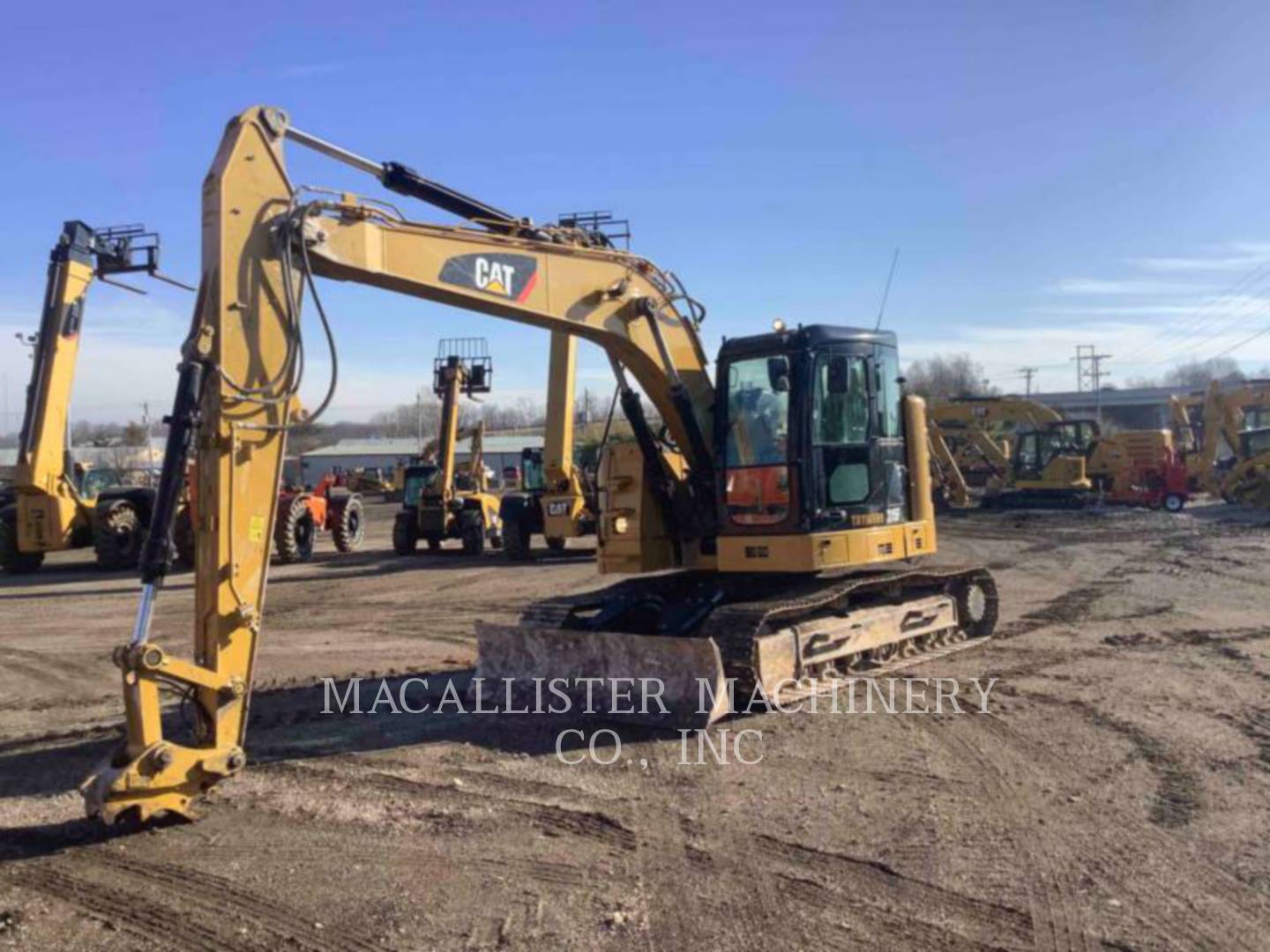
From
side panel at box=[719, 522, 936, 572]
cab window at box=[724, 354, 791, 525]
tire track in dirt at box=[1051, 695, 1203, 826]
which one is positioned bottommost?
tire track in dirt at box=[1051, 695, 1203, 826]

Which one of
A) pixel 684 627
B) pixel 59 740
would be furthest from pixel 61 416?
pixel 684 627

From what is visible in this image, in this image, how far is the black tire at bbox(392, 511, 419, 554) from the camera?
23.0 meters

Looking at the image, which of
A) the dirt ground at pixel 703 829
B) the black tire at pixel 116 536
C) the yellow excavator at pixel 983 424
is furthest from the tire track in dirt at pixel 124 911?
the yellow excavator at pixel 983 424

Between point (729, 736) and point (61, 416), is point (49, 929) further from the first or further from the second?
point (61, 416)

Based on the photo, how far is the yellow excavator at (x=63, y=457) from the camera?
64.3 feet

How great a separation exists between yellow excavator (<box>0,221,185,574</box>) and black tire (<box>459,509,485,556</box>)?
20.4ft

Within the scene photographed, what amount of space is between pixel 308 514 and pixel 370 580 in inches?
207

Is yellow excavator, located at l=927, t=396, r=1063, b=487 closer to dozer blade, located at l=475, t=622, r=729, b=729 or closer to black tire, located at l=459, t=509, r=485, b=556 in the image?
black tire, located at l=459, t=509, r=485, b=556

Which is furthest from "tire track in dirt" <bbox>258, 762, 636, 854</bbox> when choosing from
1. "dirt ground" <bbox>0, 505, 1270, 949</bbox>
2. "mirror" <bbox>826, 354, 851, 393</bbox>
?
"mirror" <bbox>826, 354, 851, 393</bbox>

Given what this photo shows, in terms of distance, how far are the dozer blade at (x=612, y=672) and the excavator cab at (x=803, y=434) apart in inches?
52.6

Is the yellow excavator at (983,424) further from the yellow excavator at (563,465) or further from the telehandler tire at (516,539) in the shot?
the yellow excavator at (563,465)

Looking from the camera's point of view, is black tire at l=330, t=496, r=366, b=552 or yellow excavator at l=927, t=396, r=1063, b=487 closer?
black tire at l=330, t=496, r=366, b=552

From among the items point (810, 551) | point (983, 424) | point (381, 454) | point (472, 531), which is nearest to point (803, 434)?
point (810, 551)

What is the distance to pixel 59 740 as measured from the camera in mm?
7859
